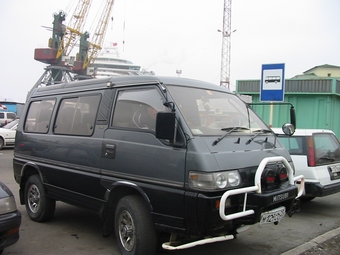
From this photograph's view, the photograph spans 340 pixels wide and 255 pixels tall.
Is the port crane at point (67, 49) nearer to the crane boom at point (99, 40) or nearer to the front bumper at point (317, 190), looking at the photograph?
the crane boom at point (99, 40)

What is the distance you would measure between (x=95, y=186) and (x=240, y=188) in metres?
1.95

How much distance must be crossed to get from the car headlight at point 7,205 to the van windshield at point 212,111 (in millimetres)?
2277

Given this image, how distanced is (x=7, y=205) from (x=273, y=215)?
304 centimetres

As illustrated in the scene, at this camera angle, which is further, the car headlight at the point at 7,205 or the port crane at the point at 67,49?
the port crane at the point at 67,49

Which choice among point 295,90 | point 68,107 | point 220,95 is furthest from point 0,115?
point 220,95

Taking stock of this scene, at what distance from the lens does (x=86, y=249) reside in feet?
15.5

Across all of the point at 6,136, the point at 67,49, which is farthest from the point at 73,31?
the point at 6,136

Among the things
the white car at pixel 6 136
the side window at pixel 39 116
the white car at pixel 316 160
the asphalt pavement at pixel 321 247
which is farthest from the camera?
the white car at pixel 6 136

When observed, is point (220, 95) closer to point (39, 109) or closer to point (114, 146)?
point (114, 146)

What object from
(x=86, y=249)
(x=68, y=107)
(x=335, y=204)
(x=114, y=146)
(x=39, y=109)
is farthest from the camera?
(x=335, y=204)

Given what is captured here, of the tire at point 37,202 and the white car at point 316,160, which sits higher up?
the white car at point 316,160

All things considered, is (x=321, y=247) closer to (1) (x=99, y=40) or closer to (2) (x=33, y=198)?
(2) (x=33, y=198)

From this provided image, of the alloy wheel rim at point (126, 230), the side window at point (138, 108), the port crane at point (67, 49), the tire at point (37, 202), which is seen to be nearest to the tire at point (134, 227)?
the alloy wheel rim at point (126, 230)

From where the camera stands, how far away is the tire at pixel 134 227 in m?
3.87
